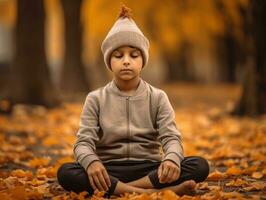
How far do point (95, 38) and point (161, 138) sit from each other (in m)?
21.2

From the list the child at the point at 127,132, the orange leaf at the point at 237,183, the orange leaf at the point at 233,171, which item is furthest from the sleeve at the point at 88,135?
the orange leaf at the point at 233,171

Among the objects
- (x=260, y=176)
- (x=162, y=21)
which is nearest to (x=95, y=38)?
(x=162, y=21)

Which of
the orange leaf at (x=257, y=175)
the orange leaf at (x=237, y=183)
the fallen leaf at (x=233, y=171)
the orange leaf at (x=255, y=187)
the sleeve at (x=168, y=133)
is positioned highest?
the sleeve at (x=168, y=133)

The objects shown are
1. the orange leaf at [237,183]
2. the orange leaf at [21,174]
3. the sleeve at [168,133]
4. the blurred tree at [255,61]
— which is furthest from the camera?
the blurred tree at [255,61]

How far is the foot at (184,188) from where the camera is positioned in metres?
4.07

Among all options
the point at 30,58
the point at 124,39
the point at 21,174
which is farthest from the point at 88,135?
the point at 30,58

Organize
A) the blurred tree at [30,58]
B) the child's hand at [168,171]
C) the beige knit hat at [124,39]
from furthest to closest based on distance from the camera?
the blurred tree at [30,58]
the beige knit hat at [124,39]
the child's hand at [168,171]

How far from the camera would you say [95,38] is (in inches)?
993

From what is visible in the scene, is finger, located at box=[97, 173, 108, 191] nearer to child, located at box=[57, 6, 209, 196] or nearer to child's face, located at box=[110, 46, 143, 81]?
child, located at box=[57, 6, 209, 196]

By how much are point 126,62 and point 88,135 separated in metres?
0.58

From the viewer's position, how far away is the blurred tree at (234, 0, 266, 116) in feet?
31.8

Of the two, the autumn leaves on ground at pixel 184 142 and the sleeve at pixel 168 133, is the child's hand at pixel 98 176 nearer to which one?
the autumn leaves on ground at pixel 184 142

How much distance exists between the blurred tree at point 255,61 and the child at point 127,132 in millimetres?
5660

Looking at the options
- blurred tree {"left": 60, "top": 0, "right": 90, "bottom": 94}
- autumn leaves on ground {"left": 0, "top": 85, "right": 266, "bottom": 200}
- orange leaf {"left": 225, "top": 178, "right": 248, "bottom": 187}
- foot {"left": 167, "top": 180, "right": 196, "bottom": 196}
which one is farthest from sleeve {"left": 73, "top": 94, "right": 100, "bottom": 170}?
blurred tree {"left": 60, "top": 0, "right": 90, "bottom": 94}
